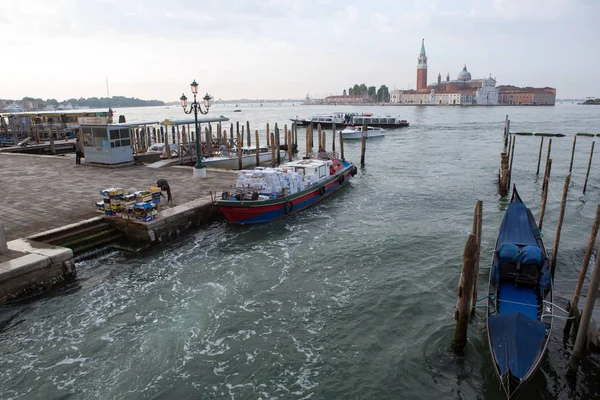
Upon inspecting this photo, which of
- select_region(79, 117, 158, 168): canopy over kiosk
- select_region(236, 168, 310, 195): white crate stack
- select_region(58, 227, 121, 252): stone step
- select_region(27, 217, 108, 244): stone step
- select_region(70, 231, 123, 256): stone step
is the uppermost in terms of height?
select_region(79, 117, 158, 168): canopy over kiosk

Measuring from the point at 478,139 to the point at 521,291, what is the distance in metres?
46.0

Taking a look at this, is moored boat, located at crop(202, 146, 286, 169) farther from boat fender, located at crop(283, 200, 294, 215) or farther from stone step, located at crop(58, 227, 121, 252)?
stone step, located at crop(58, 227, 121, 252)

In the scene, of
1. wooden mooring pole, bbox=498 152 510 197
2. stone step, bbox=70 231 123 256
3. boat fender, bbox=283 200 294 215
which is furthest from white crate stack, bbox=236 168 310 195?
wooden mooring pole, bbox=498 152 510 197

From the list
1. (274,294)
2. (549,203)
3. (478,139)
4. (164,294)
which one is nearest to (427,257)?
(274,294)

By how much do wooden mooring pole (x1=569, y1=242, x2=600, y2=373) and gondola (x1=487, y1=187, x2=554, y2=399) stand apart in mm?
495

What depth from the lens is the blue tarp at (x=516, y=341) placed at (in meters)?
6.92

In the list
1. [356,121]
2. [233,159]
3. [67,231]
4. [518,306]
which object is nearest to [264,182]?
[67,231]

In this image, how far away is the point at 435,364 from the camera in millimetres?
8039

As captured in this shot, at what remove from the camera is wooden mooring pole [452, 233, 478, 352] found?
7.38 meters

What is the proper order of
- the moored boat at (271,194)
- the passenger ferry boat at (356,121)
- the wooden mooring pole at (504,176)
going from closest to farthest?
the moored boat at (271,194)
the wooden mooring pole at (504,176)
the passenger ferry boat at (356,121)

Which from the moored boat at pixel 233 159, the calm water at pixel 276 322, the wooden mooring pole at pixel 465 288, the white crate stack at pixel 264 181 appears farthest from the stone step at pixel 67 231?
the moored boat at pixel 233 159

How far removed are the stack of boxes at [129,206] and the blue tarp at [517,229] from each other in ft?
33.1

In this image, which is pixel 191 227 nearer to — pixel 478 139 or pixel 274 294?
pixel 274 294

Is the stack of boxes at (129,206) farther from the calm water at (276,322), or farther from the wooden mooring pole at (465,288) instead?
the wooden mooring pole at (465,288)
